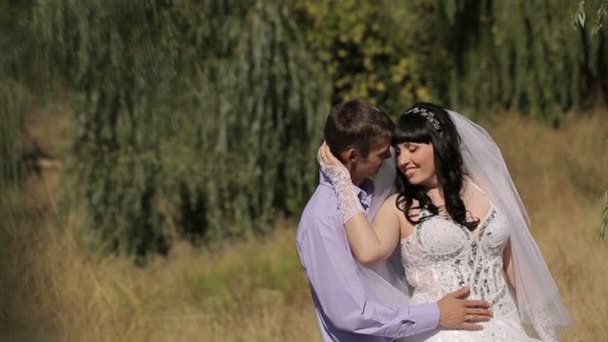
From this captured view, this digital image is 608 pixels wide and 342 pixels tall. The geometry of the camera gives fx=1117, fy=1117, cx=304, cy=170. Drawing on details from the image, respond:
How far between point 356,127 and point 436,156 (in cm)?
43

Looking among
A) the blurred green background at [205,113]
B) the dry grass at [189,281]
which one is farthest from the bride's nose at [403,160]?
the blurred green background at [205,113]

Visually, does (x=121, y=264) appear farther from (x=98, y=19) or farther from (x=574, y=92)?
(x=574, y=92)

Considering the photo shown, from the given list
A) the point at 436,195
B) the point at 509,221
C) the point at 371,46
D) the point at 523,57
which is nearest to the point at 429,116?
the point at 436,195

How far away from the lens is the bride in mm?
4027

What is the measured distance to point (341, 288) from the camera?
3.82 m

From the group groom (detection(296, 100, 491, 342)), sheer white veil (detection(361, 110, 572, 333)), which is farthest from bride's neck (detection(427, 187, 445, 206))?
groom (detection(296, 100, 491, 342))

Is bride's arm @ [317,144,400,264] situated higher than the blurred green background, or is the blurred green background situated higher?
bride's arm @ [317,144,400,264]

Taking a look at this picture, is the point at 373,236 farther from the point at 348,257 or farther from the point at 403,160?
the point at 403,160

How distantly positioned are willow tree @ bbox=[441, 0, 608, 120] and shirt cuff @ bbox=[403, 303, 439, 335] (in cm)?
704

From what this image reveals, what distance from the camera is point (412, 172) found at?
408 centimetres

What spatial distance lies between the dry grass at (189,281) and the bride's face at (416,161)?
2121mm

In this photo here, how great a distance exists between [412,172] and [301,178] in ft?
22.1

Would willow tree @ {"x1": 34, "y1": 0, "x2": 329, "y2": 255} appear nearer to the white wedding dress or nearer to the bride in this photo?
the bride

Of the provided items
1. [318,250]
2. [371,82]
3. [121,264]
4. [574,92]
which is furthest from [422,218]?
[371,82]
